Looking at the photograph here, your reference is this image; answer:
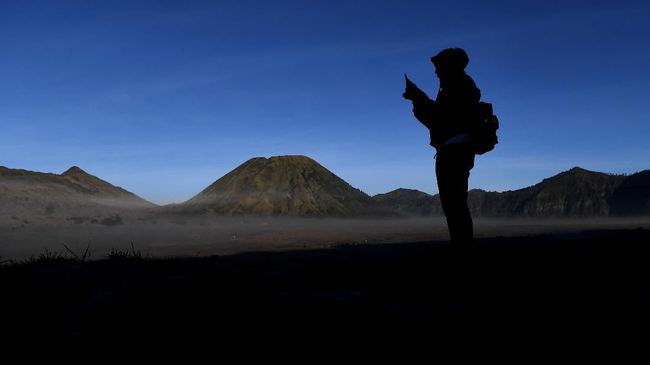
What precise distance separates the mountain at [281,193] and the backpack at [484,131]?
10033 cm

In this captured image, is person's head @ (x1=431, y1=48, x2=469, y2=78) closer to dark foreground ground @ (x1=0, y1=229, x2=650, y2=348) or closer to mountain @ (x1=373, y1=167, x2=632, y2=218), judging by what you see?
dark foreground ground @ (x1=0, y1=229, x2=650, y2=348)

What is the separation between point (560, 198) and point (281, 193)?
287 feet

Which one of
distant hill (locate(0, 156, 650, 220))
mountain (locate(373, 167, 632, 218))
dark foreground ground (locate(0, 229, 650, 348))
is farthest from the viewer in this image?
mountain (locate(373, 167, 632, 218))

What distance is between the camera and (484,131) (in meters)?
4.66

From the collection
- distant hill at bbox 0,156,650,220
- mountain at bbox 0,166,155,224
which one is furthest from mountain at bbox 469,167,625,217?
mountain at bbox 0,166,155,224

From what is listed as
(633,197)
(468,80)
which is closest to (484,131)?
(468,80)

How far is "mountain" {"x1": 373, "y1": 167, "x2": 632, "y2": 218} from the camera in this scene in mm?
138250

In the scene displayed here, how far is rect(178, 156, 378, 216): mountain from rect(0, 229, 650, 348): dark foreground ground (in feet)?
329

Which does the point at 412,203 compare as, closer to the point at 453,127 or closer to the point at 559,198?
the point at 559,198

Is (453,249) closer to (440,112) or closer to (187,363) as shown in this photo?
(440,112)

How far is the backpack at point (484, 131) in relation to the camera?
465 cm

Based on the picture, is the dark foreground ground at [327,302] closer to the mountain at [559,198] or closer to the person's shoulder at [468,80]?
the person's shoulder at [468,80]

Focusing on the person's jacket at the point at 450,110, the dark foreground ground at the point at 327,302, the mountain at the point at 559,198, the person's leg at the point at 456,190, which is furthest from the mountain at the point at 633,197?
the dark foreground ground at the point at 327,302

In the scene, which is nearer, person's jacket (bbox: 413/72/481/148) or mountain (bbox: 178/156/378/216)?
person's jacket (bbox: 413/72/481/148)
